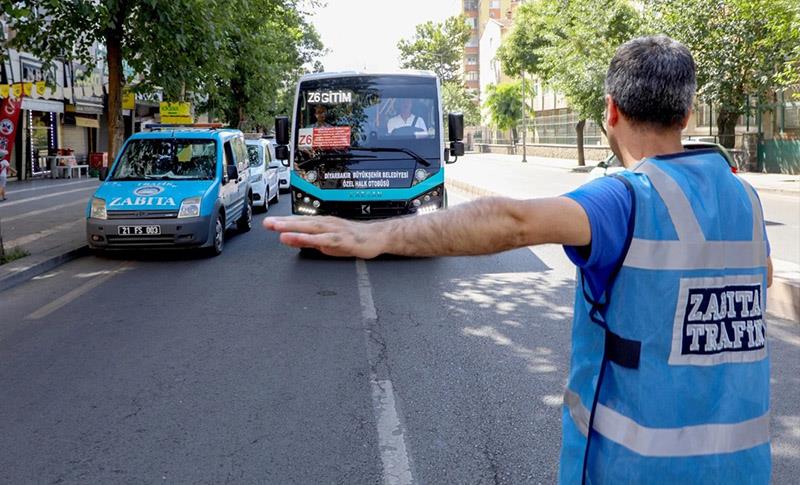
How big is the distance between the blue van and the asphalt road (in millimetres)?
1545

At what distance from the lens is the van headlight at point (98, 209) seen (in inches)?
447

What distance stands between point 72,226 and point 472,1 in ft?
353

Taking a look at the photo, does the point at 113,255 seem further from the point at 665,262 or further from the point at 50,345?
the point at 665,262

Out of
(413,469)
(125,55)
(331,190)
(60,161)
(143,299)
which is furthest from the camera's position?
(60,161)

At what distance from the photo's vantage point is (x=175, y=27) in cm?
1495

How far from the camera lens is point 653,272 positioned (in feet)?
5.69

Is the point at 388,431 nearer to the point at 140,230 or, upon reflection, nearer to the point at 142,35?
the point at 140,230

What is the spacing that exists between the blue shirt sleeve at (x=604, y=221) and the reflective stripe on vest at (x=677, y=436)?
0.35 metres

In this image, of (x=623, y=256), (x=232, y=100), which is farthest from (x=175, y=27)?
(x=232, y=100)

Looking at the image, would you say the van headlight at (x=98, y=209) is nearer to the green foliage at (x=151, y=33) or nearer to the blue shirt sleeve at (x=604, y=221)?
the green foliage at (x=151, y=33)

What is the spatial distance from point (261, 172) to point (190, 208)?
26.1ft

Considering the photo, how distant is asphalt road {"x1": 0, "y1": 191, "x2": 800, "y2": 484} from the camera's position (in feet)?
13.5

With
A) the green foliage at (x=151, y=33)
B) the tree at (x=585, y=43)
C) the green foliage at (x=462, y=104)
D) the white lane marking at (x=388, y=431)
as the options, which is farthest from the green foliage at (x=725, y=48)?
the green foliage at (x=462, y=104)

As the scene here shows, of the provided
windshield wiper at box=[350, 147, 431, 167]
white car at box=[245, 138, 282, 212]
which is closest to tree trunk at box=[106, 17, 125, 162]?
white car at box=[245, 138, 282, 212]
